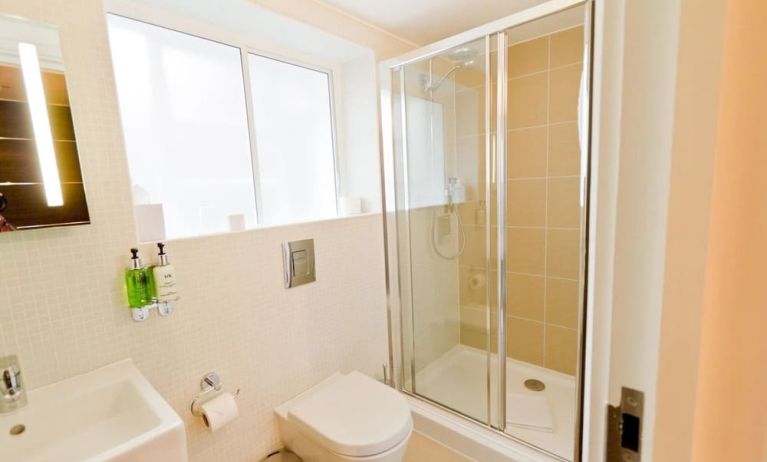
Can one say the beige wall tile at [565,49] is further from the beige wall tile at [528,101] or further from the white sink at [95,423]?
the white sink at [95,423]

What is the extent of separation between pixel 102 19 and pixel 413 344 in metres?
2.13

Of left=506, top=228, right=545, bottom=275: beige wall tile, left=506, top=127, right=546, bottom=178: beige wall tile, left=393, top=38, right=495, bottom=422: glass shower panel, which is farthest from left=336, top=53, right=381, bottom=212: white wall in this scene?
left=506, top=228, right=545, bottom=275: beige wall tile

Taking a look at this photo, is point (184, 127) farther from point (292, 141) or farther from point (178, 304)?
point (178, 304)

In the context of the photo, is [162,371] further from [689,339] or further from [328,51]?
[328,51]

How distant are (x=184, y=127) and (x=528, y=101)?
1.94 m

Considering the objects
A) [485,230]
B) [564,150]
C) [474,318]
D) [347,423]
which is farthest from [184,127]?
[564,150]

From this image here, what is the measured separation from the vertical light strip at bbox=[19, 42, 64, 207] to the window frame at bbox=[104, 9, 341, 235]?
42cm

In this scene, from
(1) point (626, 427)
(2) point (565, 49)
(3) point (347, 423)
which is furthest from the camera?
(2) point (565, 49)

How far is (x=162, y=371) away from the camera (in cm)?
127

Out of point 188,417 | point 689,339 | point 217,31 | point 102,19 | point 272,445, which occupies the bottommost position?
point 272,445

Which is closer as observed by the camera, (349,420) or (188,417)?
(188,417)

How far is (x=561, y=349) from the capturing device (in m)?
2.30

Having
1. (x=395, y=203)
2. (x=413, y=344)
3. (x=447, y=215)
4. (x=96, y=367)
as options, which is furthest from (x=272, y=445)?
(x=447, y=215)

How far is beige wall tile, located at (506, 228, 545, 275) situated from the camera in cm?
229
